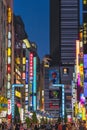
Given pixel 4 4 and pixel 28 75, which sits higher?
pixel 4 4

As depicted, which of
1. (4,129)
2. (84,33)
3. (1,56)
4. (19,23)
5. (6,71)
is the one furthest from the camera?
(19,23)

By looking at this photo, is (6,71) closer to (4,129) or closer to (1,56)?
(1,56)

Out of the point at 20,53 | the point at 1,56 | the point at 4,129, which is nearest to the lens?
the point at 4,129

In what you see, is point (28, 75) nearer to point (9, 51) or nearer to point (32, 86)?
point (32, 86)

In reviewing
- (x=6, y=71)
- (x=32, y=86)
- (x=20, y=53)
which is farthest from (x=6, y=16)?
(x=32, y=86)

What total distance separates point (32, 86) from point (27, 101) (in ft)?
83.1

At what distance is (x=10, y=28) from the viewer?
11575 cm

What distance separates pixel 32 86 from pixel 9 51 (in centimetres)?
8193

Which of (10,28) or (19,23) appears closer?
(10,28)

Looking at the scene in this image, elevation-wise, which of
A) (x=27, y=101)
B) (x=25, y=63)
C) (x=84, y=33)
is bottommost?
(x=27, y=101)

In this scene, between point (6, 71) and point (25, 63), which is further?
point (25, 63)

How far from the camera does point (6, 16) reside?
112312mm

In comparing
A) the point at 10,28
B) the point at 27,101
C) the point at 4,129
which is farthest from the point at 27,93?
the point at 4,129

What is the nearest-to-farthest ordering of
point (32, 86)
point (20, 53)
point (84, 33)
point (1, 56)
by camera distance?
point (84, 33)
point (1, 56)
point (20, 53)
point (32, 86)
